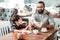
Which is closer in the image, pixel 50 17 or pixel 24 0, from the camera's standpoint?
pixel 50 17

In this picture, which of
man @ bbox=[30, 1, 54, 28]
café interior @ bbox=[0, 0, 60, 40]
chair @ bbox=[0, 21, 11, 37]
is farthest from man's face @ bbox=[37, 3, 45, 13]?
chair @ bbox=[0, 21, 11, 37]

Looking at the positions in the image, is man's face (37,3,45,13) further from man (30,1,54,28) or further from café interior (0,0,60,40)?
café interior (0,0,60,40)

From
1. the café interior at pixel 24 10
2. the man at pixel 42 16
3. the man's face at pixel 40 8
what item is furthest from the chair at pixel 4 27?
the man's face at pixel 40 8

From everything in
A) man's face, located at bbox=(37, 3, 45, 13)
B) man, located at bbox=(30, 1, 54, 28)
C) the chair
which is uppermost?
man's face, located at bbox=(37, 3, 45, 13)

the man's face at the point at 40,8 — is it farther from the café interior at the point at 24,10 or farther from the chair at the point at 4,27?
the chair at the point at 4,27

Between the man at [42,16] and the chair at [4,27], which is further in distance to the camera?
the chair at [4,27]

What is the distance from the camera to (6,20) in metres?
4.32

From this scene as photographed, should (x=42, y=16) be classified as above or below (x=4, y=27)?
above

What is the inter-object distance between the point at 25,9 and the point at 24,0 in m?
0.25

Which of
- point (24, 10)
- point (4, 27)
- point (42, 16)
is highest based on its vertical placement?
point (24, 10)

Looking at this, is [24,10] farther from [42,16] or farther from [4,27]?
[4,27]

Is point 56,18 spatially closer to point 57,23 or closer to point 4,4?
point 57,23

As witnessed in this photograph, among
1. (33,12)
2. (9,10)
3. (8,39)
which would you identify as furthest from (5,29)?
(8,39)

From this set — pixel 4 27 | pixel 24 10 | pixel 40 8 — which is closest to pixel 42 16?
pixel 40 8
